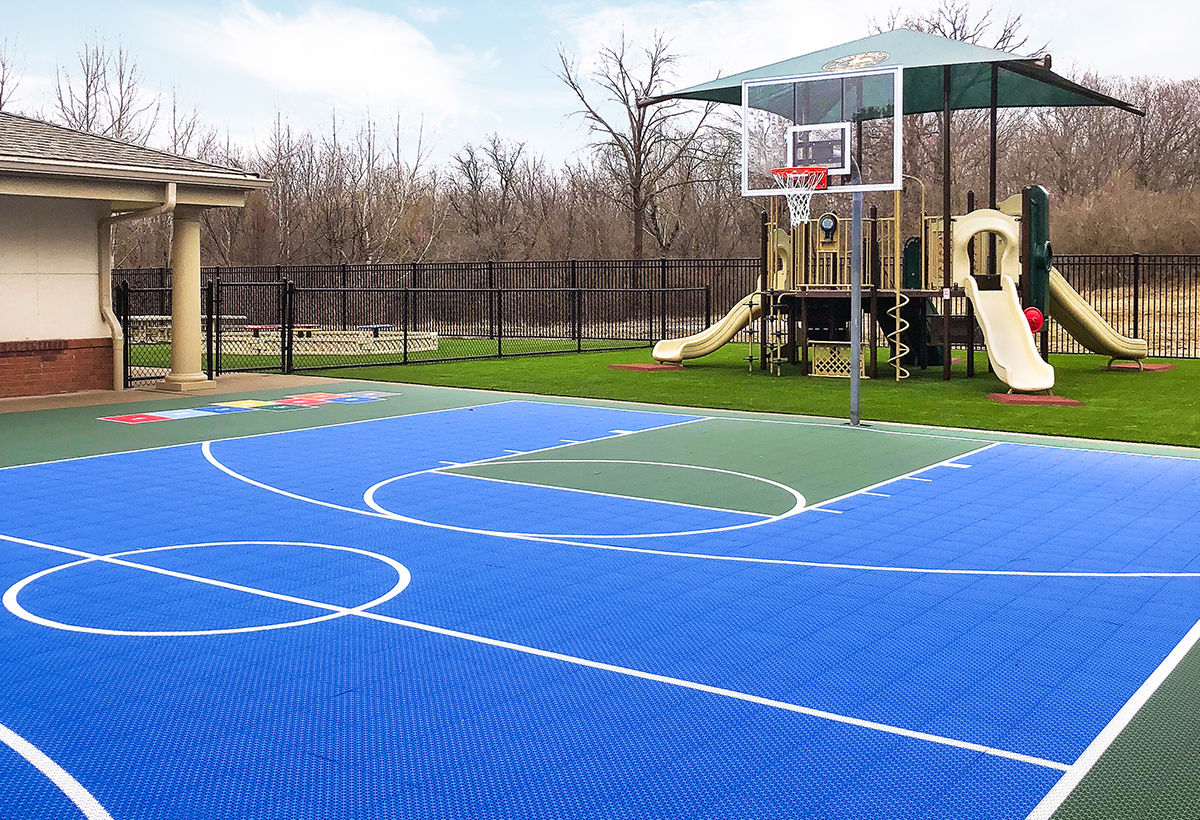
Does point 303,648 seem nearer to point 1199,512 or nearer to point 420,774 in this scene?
point 420,774

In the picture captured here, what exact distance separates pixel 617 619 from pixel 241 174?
13.2 meters

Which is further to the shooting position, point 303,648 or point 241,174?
point 241,174

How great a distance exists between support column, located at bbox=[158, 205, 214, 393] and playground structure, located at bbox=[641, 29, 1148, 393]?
Result: 7894 millimetres

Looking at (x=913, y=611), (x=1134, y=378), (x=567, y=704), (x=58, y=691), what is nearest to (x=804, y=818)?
(x=567, y=704)

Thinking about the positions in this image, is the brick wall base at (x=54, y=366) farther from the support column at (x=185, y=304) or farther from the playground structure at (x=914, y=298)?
the playground structure at (x=914, y=298)

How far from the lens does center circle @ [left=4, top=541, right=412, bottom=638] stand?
5.56 m

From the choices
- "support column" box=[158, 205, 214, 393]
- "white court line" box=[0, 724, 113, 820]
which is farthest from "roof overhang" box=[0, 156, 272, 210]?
"white court line" box=[0, 724, 113, 820]

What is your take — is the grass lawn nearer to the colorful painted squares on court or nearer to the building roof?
the colorful painted squares on court

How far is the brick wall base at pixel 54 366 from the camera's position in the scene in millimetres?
16094

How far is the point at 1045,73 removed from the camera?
20.2 metres

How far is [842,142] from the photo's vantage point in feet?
46.6

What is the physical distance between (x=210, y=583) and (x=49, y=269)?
11.8 meters

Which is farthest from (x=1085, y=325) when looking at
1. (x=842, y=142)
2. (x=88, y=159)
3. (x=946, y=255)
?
(x=88, y=159)

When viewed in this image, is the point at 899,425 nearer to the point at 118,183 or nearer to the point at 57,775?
the point at 118,183
